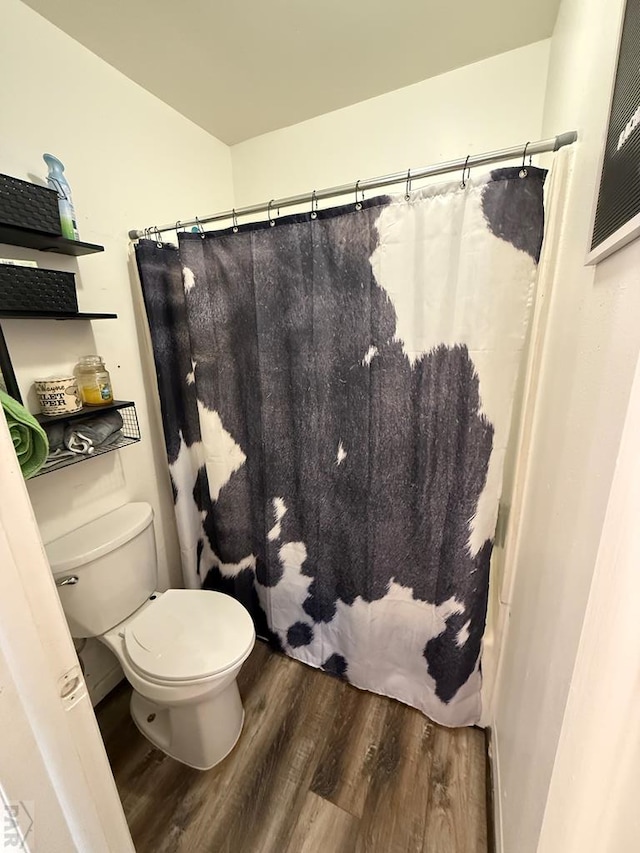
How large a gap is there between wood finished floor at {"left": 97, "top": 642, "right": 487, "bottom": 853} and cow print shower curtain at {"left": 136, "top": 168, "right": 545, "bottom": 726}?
12 cm

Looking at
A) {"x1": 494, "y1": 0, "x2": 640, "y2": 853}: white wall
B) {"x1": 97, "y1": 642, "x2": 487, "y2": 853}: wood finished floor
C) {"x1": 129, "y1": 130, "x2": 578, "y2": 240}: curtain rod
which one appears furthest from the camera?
{"x1": 97, "y1": 642, "x2": 487, "y2": 853}: wood finished floor

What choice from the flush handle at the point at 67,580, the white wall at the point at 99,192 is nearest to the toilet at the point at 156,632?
the flush handle at the point at 67,580

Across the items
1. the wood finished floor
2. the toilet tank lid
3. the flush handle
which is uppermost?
the toilet tank lid

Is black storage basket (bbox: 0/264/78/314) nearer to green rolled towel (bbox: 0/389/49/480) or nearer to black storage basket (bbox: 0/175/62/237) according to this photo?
black storage basket (bbox: 0/175/62/237)

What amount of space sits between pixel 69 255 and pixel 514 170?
4.49ft

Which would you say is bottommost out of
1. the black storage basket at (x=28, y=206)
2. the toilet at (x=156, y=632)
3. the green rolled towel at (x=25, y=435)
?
the toilet at (x=156, y=632)

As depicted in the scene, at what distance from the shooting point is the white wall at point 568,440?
0.51 metres

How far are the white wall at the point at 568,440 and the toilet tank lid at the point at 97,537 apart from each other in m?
1.27

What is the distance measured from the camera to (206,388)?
4.46ft

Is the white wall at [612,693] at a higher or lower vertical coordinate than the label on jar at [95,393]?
lower

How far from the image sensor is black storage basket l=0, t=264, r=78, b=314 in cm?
93

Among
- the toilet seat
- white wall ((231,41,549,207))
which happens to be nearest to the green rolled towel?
the toilet seat

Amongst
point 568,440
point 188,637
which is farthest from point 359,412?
point 188,637

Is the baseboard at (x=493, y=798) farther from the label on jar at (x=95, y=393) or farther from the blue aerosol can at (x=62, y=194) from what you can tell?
the blue aerosol can at (x=62, y=194)
